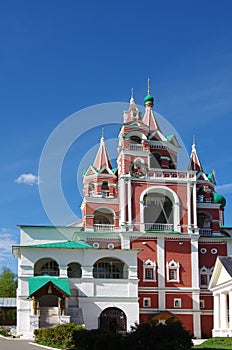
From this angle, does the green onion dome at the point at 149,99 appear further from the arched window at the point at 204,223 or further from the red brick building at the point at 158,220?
the arched window at the point at 204,223

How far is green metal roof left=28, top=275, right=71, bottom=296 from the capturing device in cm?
3690

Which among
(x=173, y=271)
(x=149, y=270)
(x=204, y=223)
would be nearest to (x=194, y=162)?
(x=204, y=223)

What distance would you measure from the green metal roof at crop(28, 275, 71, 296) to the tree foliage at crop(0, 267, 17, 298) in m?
33.7

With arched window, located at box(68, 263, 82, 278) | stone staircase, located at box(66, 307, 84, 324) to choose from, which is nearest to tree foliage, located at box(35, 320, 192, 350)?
stone staircase, located at box(66, 307, 84, 324)

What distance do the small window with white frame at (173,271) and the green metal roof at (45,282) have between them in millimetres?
8272

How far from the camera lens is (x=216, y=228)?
4594cm

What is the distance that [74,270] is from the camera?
4159 cm

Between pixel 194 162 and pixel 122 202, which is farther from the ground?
pixel 194 162

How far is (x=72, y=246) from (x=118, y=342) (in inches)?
858

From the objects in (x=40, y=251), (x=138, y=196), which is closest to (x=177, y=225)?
(x=138, y=196)

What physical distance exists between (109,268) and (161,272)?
3.81 m

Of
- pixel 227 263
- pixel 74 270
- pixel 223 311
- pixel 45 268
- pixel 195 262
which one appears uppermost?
pixel 195 262

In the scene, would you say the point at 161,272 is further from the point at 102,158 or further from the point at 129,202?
the point at 102,158

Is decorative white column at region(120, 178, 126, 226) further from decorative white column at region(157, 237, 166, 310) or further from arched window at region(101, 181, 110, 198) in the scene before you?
decorative white column at region(157, 237, 166, 310)
